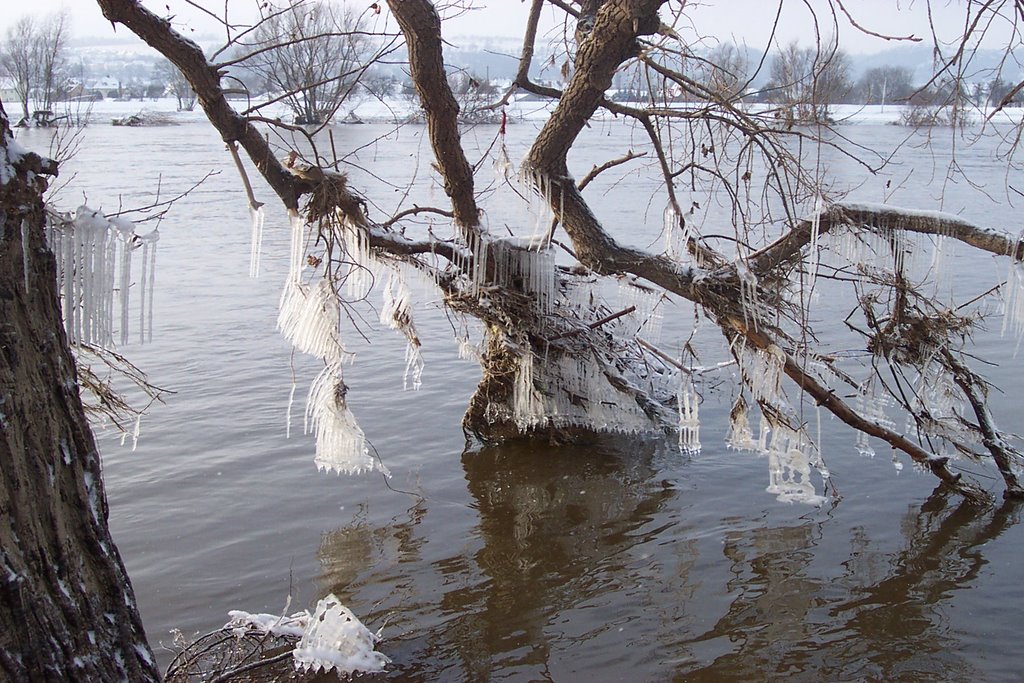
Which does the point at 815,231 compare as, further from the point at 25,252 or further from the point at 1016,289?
the point at 25,252

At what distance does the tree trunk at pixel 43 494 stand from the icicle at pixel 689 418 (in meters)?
4.49

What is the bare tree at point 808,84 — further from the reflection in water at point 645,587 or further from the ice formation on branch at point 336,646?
the ice formation on branch at point 336,646

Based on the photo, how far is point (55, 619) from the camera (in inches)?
112

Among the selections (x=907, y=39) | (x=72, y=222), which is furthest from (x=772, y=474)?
(x=72, y=222)

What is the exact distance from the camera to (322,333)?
20.5 ft

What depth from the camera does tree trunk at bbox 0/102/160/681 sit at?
2752 millimetres

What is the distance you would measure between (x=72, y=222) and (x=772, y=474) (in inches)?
186

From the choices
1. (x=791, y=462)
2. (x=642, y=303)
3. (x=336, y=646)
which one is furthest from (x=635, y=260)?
(x=336, y=646)

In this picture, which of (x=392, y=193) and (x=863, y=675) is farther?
(x=392, y=193)

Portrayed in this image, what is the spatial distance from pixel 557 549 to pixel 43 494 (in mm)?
3890

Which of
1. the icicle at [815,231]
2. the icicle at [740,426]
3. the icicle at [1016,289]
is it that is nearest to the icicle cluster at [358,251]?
the icicle at [740,426]

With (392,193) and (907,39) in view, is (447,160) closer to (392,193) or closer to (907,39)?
(907,39)

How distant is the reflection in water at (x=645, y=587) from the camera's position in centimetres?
482

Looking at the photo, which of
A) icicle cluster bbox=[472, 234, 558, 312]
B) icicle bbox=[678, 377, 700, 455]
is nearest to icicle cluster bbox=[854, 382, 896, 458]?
icicle bbox=[678, 377, 700, 455]
